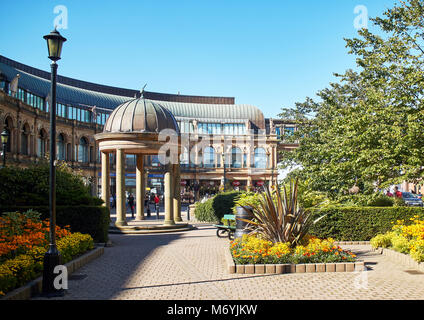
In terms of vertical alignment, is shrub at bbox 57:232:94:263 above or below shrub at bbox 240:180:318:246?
below

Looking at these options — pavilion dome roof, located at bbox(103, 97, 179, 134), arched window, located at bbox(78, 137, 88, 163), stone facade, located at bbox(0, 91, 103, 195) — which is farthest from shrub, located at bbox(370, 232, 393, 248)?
arched window, located at bbox(78, 137, 88, 163)

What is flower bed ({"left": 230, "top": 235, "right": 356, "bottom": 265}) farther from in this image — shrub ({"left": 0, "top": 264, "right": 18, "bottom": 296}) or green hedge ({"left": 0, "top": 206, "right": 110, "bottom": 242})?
green hedge ({"left": 0, "top": 206, "right": 110, "bottom": 242})

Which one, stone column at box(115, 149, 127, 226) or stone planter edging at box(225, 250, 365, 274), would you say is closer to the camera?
stone planter edging at box(225, 250, 365, 274)

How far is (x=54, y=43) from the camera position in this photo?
33.1 ft

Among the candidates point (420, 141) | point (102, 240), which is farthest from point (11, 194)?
point (420, 141)

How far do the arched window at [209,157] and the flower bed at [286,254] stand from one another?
2792 inches

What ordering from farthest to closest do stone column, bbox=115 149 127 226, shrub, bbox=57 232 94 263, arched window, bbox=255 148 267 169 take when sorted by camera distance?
1. arched window, bbox=255 148 267 169
2. stone column, bbox=115 149 127 226
3. shrub, bbox=57 232 94 263

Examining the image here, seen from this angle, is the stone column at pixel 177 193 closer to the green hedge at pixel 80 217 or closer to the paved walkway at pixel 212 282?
the green hedge at pixel 80 217

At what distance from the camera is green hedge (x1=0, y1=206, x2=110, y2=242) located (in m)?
16.8

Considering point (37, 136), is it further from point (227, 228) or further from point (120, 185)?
point (227, 228)

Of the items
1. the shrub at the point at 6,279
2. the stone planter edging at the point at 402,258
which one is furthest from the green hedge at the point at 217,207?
the shrub at the point at 6,279

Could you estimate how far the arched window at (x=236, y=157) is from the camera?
279ft

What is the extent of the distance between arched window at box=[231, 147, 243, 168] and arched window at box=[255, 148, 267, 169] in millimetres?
3072
